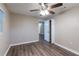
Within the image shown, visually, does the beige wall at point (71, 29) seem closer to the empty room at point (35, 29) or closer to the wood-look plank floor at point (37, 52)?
the empty room at point (35, 29)

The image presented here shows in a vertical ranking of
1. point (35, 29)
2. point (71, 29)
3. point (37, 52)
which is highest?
point (71, 29)

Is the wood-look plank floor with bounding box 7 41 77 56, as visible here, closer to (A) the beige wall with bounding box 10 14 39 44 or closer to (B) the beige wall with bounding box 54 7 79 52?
(B) the beige wall with bounding box 54 7 79 52

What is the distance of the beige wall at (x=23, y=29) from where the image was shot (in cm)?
501

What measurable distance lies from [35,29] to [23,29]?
3.80ft

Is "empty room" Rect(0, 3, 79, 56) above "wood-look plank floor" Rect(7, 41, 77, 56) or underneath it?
above

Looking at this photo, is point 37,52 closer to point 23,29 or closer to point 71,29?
point 71,29

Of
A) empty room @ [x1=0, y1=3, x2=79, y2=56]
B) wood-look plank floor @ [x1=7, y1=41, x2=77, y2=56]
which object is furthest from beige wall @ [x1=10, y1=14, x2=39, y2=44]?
wood-look plank floor @ [x1=7, y1=41, x2=77, y2=56]

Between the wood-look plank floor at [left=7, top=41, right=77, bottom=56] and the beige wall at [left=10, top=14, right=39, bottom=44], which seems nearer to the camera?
the wood-look plank floor at [left=7, top=41, right=77, bottom=56]

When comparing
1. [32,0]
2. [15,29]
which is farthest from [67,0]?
[15,29]

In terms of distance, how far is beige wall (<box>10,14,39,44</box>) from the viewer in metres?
5.01

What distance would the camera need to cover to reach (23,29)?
5508 mm

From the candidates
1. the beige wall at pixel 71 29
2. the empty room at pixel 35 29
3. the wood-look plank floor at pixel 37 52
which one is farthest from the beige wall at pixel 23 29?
the beige wall at pixel 71 29

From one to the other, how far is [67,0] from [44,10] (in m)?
2.02

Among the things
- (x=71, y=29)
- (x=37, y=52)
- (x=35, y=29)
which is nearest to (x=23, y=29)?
(x=35, y=29)
